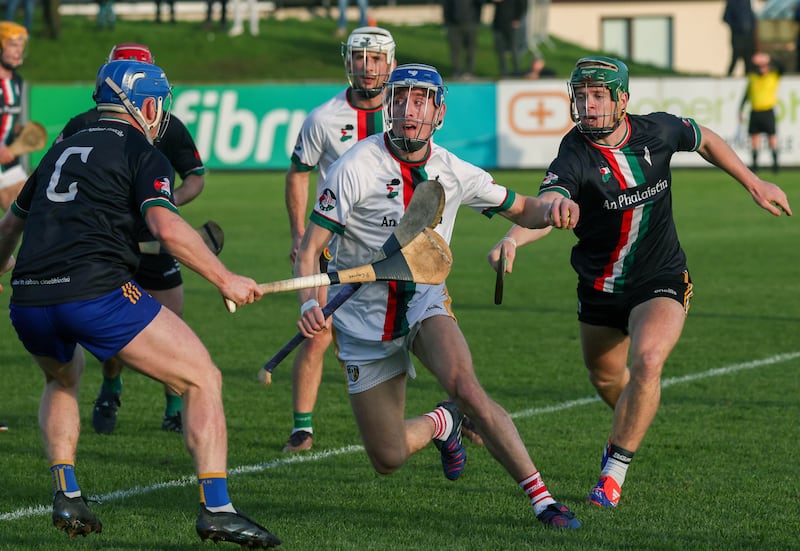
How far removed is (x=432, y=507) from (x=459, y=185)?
150cm

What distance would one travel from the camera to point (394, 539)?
5.81 m

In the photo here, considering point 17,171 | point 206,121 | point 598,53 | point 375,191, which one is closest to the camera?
point 375,191

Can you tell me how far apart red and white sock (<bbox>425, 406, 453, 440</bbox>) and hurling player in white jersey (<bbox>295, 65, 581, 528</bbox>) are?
108mm

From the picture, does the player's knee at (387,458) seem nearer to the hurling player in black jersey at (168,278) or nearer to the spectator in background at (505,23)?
Answer: the hurling player in black jersey at (168,278)

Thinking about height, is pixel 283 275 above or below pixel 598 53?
above

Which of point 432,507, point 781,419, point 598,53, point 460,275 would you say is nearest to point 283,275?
point 460,275

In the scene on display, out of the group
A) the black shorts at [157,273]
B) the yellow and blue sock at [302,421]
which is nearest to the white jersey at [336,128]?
the black shorts at [157,273]

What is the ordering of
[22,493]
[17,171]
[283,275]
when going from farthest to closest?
[283,275] → [17,171] → [22,493]

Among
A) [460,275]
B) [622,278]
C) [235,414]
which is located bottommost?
[460,275]

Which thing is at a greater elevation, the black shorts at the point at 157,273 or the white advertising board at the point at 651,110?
the black shorts at the point at 157,273

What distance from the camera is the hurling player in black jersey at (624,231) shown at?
6.57 meters

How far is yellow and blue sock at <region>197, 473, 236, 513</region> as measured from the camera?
537 cm

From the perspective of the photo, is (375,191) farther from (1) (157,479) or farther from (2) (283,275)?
(2) (283,275)

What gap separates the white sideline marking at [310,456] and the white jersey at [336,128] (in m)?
1.70
